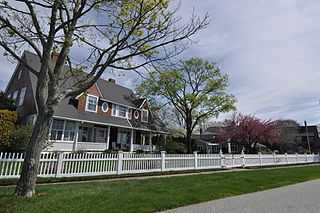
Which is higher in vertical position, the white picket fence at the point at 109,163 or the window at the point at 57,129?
the window at the point at 57,129

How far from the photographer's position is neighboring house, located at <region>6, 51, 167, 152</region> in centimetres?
1919

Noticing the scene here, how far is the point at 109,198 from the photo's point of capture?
19.9 feet

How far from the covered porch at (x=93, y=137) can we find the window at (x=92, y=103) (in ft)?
4.77

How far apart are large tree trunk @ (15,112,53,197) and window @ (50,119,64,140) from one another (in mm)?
13281

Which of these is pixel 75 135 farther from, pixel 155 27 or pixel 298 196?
pixel 298 196

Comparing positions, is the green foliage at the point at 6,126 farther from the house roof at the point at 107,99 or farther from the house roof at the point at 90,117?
the house roof at the point at 90,117

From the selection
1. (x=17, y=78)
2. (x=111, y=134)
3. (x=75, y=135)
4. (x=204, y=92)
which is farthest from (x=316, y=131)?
(x=17, y=78)

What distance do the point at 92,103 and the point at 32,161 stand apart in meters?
16.7

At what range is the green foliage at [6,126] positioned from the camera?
15.5 m

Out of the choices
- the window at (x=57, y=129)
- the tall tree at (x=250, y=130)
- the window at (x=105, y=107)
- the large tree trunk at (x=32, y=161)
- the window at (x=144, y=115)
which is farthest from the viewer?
the tall tree at (x=250, y=130)

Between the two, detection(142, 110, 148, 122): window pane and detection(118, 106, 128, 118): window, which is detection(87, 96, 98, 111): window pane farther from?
detection(142, 110, 148, 122): window pane

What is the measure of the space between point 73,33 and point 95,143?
1491 cm

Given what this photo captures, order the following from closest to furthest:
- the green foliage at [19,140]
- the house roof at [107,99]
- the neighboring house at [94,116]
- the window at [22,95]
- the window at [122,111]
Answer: the green foliage at [19,140] → the neighboring house at [94,116] → the house roof at [107,99] → the window at [22,95] → the window at [122,111]

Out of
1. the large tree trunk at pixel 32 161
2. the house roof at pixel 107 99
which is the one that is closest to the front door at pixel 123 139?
the house roof at pixel 107 99
